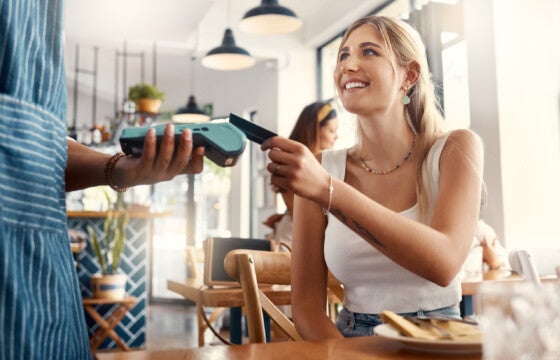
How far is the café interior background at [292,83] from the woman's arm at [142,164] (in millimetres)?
1152

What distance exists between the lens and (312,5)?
278 inches

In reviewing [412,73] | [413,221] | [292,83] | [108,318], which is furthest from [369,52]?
[292,83]

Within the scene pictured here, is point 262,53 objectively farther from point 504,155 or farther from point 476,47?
point 504,155

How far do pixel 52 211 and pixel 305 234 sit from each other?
3.03ft

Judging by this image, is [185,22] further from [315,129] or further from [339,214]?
[339,214]

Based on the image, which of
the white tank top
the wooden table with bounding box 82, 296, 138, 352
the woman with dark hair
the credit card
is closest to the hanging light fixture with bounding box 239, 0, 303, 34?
the woman with dark hair

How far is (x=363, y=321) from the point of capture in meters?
1.45

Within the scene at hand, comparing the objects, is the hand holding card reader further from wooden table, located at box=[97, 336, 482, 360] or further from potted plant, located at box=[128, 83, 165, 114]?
potted plant, located at box=[128, 83, 165, 114]

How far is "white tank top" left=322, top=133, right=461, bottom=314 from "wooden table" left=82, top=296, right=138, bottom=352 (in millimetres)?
3371

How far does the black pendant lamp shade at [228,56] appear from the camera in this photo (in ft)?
16.9

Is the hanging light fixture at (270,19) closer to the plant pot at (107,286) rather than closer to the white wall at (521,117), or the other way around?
the white wall at (521,117)

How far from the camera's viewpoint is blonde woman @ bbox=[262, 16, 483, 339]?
1270 mm

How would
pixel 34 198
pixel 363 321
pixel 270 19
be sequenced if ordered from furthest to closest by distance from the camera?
pixel 270 19
pixel 363 321
pixel 34 198

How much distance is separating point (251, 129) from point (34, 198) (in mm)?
360
